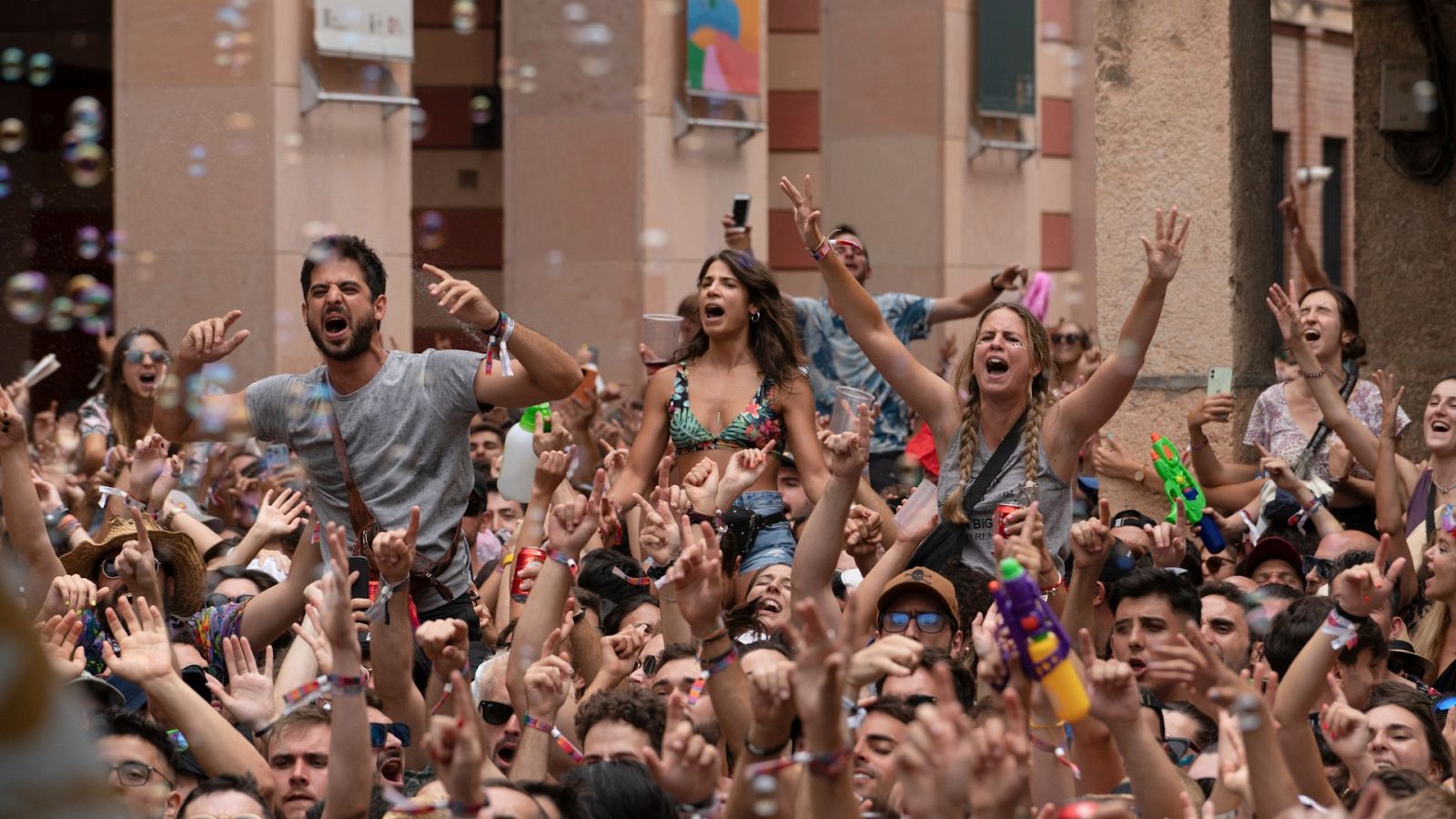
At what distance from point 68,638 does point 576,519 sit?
125 cm

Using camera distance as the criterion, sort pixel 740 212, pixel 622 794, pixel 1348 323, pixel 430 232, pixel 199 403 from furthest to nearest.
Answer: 1. pixel 430 232
2. pixel 740 212
3. pixel 1348 323
4. pixel 199 403
5. pixel 622 794

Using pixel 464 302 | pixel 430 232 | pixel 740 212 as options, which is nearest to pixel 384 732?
pixel 464 302

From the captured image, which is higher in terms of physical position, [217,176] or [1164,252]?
[217,176]

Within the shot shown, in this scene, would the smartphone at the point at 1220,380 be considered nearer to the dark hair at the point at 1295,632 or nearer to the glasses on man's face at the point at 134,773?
the dark hair at the point at 1295,632

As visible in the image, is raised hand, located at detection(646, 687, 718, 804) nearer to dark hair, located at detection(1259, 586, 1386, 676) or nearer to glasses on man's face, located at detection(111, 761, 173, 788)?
glasses on man's face, located at detection(111, 761, 173, 788)

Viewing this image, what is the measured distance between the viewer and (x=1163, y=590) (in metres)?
5.44

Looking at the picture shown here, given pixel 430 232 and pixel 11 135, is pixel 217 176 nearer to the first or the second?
pixel 11 135

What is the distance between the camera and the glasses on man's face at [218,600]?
19.2 ft

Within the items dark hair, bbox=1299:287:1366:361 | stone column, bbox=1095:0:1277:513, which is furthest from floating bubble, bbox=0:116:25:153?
dark hair, bbox=1299:287:1366:361

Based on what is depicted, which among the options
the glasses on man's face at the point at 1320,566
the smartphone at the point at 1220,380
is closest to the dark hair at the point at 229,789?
the glasses on man's face at the point at 1320,566

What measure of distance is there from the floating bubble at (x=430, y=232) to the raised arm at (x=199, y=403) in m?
8.71

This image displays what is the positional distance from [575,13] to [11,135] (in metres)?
3.83

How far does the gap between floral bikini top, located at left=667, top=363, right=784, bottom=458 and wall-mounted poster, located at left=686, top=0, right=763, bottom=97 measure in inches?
315

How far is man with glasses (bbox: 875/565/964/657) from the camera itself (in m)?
5.27
